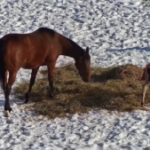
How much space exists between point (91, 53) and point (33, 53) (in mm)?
3857

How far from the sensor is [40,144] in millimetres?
6344

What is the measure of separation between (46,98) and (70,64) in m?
2.18

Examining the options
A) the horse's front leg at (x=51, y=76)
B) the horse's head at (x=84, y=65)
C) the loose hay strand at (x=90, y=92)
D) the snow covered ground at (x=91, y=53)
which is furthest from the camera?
the horse's head at (x=84, y=65)

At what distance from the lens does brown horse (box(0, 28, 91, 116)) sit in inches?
293

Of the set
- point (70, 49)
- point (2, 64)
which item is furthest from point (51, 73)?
point (2, 64)

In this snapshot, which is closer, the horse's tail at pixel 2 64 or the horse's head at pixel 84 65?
the horse's tail at pixel 2 64

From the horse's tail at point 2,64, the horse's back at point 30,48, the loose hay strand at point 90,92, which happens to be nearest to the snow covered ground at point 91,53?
the loose hay strand at point 90,92

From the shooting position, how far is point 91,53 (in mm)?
11523

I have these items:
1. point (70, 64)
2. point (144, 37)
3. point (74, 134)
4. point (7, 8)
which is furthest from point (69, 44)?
point (7, 8)

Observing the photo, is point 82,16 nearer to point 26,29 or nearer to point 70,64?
point 26,29

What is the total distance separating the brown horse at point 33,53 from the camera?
7.44 m

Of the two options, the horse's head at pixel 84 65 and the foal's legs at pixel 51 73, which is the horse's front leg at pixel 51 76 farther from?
the horse's head at pixel 84 65

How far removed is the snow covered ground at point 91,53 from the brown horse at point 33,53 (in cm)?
74

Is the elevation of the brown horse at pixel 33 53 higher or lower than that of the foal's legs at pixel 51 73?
higher
